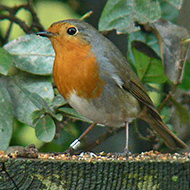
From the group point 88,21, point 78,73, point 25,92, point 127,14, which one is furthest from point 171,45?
point 88,21

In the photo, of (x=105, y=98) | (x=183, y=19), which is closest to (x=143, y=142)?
(x=183, y=19)

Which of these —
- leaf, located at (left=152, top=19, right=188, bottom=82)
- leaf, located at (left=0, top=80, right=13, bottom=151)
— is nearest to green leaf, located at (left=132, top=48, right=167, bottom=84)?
leaf, located at (left=152, top=19, right=188, bottom=82)

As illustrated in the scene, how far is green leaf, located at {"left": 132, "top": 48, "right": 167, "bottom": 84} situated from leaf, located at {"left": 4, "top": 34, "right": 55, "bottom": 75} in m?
0.70

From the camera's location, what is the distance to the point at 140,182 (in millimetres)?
2234

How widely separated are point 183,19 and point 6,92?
6.00ft

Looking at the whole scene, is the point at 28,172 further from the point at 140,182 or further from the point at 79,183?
the point at 140,182

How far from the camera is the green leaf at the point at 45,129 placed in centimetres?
328

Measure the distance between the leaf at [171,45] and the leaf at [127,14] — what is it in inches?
7.6

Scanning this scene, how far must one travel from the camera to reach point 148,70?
3924 millimetres

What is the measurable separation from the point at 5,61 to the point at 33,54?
40 cm

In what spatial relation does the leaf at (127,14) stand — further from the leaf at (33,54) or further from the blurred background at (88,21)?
the blurred background at (88,21)

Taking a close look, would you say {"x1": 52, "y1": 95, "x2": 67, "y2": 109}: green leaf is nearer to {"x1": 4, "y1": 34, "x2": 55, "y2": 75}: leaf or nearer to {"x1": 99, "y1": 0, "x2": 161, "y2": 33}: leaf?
{"x1": 4, "y1": 34, "x2": 55, "y2": 75}: leaf

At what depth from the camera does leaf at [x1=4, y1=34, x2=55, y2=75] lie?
3.54 m

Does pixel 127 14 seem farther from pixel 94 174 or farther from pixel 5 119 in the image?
pixel 94 174
